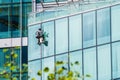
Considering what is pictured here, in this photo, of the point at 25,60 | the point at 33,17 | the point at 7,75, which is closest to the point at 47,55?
the point at 33,17

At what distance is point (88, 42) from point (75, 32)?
1138 millimetres

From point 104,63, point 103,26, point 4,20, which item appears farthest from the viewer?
point 4,20

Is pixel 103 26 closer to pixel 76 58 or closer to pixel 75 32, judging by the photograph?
pixel 75 32

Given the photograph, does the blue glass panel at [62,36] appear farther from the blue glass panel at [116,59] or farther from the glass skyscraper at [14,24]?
the glass skyscraper at [14,24]

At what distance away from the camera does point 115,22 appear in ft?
109

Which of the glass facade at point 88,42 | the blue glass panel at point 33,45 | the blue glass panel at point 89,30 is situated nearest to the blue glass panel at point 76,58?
the glass facade at point 88,42

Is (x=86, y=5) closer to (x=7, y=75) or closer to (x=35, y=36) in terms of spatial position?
(x=35, y=36)

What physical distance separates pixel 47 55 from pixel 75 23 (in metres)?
2.41

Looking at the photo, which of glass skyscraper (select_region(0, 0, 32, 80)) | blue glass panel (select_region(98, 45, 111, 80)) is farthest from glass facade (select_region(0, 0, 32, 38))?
blue glass panel (select_region(98, 45, 111, 80))

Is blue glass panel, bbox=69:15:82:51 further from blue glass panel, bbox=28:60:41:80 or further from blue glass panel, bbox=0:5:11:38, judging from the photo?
blue glass panel, bbox=0:5:11:38

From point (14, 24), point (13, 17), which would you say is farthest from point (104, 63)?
point (13, 17)

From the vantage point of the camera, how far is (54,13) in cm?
3606

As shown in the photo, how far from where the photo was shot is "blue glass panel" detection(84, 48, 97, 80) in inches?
1309

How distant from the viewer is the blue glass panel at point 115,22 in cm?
3294
